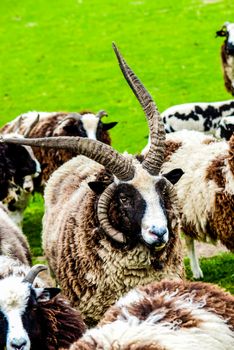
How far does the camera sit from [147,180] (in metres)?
6.56

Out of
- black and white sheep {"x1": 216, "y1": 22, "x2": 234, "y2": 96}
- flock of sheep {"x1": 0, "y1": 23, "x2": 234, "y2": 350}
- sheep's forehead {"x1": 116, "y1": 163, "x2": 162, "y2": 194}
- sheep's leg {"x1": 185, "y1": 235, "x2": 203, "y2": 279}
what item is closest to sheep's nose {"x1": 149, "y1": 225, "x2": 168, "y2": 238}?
flock of sheep {"x1": 0, "y1": 23, "x2": 234, "y2": 350}

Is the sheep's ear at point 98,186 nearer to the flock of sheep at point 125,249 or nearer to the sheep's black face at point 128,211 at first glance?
the flock of sheep at point 125,249

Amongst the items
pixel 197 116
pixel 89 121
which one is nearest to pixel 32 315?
pixel 89 121

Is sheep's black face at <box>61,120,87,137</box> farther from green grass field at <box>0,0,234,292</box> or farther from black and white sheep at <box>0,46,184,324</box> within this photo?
black and white sheep at <box>0,46,184,324</box>

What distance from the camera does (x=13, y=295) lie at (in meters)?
5.58

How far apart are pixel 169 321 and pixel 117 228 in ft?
7.54

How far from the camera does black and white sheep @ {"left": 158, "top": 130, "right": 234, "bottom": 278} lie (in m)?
8.25

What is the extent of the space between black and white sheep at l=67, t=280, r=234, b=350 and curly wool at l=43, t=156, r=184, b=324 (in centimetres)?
185

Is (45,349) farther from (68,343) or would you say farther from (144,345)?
(144,345)

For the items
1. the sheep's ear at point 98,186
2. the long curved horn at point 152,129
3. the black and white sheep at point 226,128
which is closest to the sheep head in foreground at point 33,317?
the sheep's ear at point 98,186

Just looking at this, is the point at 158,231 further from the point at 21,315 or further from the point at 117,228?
the point at 21,315

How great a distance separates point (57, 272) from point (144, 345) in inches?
128

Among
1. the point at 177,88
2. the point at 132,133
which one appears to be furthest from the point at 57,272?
the point at 177,88

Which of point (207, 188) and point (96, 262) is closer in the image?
point (96, 262)
